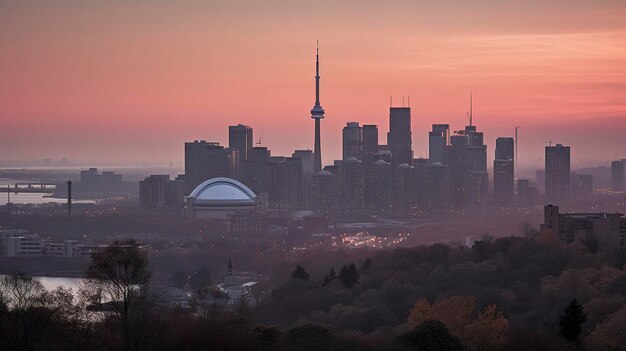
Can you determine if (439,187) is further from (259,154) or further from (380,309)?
(380,309)

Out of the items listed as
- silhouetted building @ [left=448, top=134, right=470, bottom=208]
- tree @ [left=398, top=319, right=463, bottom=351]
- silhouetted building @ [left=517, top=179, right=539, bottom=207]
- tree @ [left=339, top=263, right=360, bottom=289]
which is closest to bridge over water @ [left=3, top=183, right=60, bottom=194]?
silhouetted building @ [left=448, top=134, right=470, bottom=208]

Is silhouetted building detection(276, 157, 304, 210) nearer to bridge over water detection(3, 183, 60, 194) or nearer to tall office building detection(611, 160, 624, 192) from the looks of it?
bridge over water detection(3, 183, 60, 194)

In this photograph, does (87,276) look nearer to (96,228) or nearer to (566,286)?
(566,286)

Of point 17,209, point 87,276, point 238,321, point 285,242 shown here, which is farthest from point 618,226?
point 17,209

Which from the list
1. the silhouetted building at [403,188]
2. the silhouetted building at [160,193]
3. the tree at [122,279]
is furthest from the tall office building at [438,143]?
the tree at [122,279]

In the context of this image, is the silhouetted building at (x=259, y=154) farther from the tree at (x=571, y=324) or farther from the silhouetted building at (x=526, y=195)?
the tree at (x=571, y=324)
